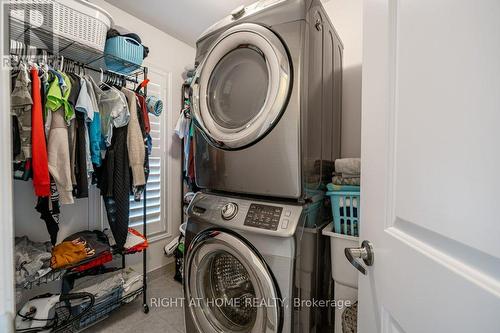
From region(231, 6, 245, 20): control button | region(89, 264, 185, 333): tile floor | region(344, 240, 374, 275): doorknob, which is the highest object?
region(231, 6, 245, 20): control button

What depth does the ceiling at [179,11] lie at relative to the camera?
1.83m

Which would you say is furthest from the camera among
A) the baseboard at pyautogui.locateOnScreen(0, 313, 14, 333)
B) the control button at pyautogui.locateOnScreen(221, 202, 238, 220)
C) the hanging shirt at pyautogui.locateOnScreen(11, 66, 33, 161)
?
the hanging shirt at pyautogui.locateOnScreen(11, 66, 33, 161)

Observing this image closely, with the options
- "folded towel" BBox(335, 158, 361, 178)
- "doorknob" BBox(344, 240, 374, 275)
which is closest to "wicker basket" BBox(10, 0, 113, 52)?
"folded towel" BBox(335, 158, 361, 178)

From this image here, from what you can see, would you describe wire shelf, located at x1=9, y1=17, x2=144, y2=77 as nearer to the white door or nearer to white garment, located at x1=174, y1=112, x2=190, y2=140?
white garment, located at x1=174, y1=112, x2=190, y2=140

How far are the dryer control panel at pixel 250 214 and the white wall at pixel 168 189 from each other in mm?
1196

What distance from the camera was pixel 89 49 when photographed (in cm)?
147

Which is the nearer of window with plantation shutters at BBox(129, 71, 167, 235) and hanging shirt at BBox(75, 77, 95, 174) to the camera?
hanging shirt at BBox(75, 77, 95, 174)

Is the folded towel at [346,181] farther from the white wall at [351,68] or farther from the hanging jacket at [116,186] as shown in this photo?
the hanging jacket at [116,186]

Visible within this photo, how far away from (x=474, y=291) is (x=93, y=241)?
2019mm

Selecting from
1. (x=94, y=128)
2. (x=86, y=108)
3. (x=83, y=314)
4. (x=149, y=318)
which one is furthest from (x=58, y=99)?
(x=149, y=318)

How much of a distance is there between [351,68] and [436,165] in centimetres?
164

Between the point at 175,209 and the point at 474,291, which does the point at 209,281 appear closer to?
the point at 474,291

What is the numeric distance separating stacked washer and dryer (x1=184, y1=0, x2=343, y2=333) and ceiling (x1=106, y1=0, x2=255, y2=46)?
880 millimetres

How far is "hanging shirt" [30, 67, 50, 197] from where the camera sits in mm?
1202
